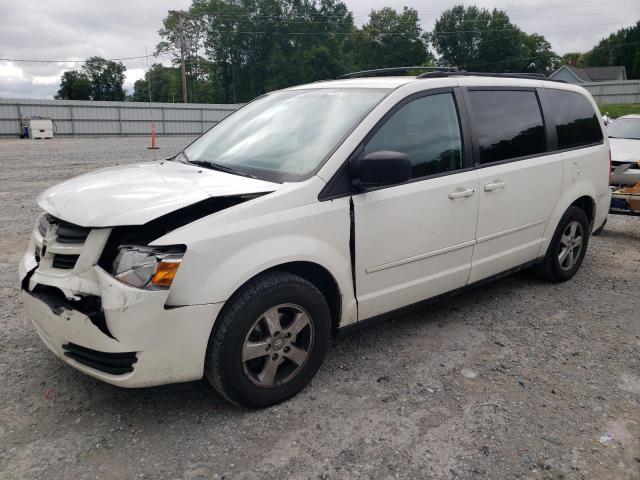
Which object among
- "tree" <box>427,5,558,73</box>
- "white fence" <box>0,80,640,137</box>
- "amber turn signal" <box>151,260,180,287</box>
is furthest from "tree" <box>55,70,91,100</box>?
"amber turn signal" <box>151,260,180,287</box>

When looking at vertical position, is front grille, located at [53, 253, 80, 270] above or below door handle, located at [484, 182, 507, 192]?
below

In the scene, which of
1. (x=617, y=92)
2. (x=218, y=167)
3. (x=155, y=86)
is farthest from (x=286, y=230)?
(x=155, y=86)

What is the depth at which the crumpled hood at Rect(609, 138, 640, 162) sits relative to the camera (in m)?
8.36

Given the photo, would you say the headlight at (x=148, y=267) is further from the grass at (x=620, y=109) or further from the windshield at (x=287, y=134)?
the grass at (x=620, y=109)

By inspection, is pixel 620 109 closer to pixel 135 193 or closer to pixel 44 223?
pixel 135 193

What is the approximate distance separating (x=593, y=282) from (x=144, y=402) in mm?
4320

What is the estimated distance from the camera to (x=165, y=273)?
2.52 meters

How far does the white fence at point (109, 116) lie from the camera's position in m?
30.2

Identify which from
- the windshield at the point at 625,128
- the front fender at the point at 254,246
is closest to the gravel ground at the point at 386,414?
the front fender at the point at 254,246

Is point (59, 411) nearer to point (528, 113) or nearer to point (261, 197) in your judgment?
point (261, 197)

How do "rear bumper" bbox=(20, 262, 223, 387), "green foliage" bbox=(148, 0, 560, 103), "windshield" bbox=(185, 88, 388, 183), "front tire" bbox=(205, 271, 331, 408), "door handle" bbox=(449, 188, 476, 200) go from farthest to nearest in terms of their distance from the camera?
1. "green foliage" bbox=(148, 0, 560, 103)
2. "door handle" bbox=(449, 188, 476, 200)
3. "windshield" bbox=(185, 88, 388, 183)
4. "front tire" bbox=(205, 271, 331, 408)
5. "rear bumper" bbox=(20, 262, 223, 387)

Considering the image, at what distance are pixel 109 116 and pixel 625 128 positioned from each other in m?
30.2

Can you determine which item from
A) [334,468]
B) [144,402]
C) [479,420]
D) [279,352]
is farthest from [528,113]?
[144,402]

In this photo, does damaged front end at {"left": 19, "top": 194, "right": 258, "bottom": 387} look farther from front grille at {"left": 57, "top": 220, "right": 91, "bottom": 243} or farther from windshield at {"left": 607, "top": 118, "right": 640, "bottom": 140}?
windshield at {"left": 607, "top": 118, "right": 640, "bottom": 140}
